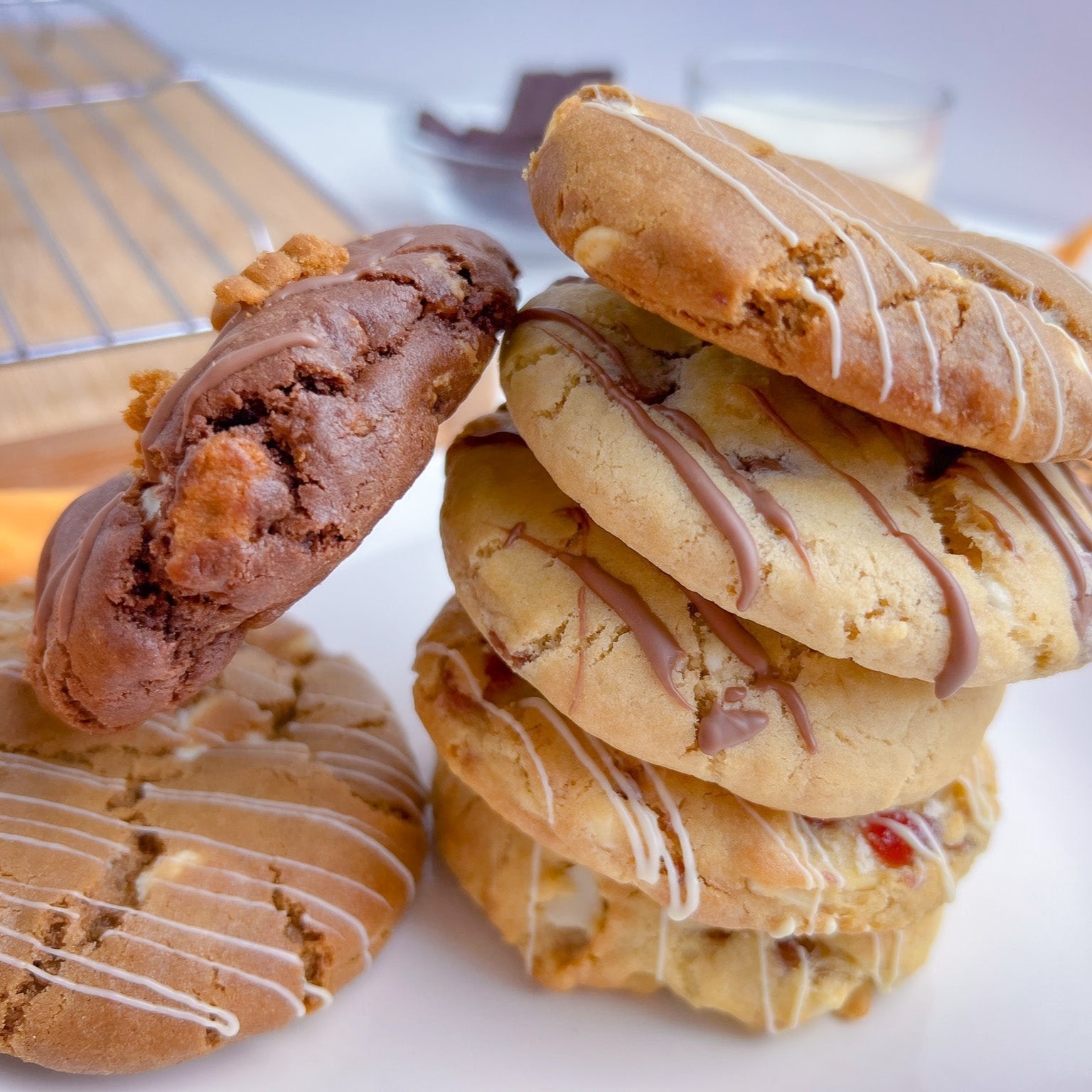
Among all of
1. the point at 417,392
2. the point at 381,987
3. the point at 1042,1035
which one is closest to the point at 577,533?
the point at 417,392

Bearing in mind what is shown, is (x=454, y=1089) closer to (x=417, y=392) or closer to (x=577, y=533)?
(x=577, y=533)

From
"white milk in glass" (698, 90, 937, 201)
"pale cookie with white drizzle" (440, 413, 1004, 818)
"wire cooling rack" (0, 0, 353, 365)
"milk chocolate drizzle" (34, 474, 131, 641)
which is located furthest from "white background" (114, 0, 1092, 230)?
"milk chocolate drizzle" (34, 474, 131, 641)

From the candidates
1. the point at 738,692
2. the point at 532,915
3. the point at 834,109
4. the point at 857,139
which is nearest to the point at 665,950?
the point at 532,915

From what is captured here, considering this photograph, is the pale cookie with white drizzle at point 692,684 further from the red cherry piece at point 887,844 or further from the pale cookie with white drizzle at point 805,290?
the pale cookie with white drizzle at point 805,290

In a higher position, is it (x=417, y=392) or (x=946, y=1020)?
(x=417, y=392)

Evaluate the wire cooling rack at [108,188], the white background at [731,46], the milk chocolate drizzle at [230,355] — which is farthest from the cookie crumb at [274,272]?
the white background at [731,46]

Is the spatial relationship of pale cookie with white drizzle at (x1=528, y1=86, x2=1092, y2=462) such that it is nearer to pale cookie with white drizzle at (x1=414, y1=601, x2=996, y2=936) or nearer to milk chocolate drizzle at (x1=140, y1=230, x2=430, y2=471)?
milk chocolate drizzle at (x1=140, y1=230, x2=430, y2=471)
